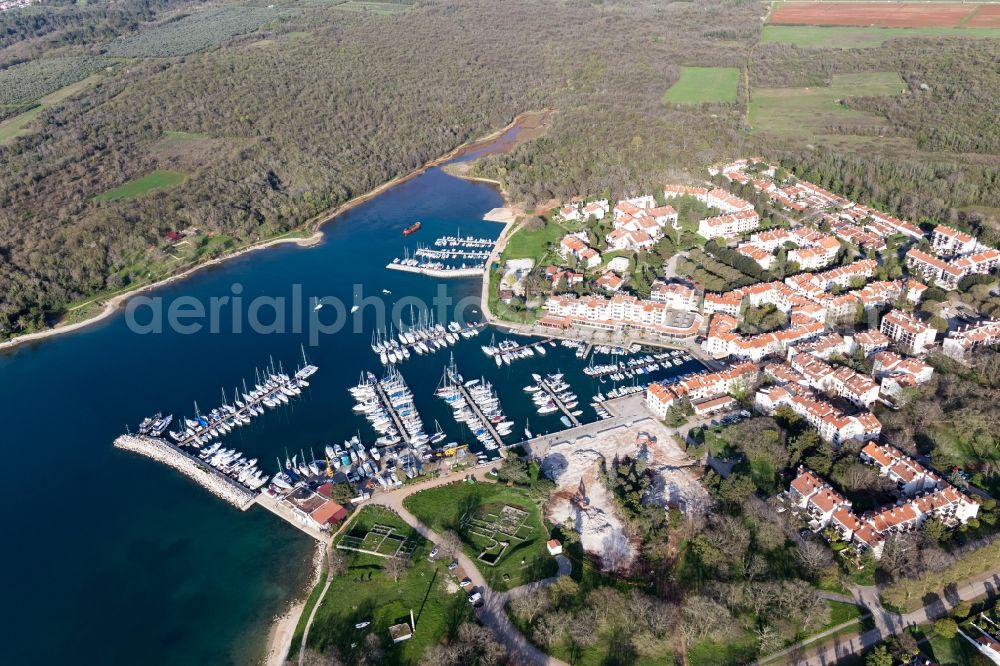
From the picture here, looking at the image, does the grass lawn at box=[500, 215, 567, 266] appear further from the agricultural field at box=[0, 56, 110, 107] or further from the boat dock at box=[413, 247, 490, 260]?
the agricultural field at box=[0, 56, 110, 107]

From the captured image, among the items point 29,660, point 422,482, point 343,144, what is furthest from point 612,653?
point 343,144

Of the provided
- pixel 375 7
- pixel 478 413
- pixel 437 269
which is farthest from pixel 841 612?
pixel 375 7

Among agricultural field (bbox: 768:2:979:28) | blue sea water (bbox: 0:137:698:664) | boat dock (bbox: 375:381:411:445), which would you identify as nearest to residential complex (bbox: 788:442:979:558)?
blue sea water (bbox: 0:137:698:664)

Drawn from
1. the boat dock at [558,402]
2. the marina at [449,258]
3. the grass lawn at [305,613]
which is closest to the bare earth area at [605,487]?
the boat dock at [558,402]

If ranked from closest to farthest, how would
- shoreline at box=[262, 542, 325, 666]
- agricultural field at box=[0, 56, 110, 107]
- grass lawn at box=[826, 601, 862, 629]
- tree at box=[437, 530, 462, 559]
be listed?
grass lawn at box=[826, 601, 862, 629] < shoreline at box=[262, 542, 325, 666] < tree at box=[437, 530, 462, 559] < agricultural field at box=[0, 56, 110, 107]

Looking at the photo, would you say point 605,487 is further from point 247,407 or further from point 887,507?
point 247,407

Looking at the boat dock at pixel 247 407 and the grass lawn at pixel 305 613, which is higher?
the boat dock at pixel 247 407

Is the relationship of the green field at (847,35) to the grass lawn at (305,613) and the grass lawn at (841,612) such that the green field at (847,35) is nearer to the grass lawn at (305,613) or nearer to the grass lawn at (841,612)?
the grass lawn at (841,612)
